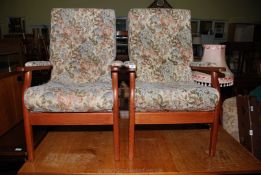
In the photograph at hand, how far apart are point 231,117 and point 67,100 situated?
1312 millimetres

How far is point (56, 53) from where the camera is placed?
1739 millimetres

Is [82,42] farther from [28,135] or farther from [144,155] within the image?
[144,155]

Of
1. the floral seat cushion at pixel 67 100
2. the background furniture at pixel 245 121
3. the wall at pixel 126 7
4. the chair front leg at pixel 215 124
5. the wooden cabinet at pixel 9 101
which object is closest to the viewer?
the floral seat cushion at pixel 67 100

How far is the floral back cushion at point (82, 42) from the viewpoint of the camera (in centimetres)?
174

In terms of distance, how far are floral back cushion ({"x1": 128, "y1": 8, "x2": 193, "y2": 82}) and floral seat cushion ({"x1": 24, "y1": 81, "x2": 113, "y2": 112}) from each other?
543mm

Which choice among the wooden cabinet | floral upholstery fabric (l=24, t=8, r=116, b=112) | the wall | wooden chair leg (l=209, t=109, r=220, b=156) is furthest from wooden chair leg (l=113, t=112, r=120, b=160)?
the wall

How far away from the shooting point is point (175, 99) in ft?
4.28

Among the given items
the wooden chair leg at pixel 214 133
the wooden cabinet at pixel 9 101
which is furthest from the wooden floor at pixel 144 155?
the wooden cabinet at pixel 9 101

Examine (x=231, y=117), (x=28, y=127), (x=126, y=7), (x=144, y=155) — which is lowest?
(x=144, y=155)

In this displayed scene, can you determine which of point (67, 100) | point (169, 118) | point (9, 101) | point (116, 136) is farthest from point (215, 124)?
point (9, 101)

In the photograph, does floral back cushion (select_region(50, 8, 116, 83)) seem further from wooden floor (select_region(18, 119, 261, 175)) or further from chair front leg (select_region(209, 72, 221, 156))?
chair front leg (select_region(209, 72, 221, 156))

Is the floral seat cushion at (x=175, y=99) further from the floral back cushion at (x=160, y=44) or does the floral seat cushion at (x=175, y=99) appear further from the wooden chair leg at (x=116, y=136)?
the floral back cushion at (x=160, y=44)

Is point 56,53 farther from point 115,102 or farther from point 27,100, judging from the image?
point 115,102

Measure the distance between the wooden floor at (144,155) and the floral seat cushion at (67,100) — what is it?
340 mm
